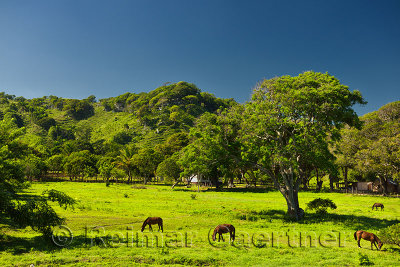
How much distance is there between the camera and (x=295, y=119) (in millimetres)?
25094

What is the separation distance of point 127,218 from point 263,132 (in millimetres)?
15739

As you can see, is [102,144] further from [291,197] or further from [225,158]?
[291,197]

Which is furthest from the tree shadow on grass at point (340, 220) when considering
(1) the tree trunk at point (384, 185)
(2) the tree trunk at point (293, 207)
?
(1) the tree trunk at point (384, 185)

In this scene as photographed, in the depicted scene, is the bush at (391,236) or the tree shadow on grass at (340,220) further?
the tree shadow on grass at (340,220)

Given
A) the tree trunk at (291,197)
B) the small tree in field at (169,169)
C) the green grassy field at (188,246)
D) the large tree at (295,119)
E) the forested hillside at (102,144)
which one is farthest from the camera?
the forested hillside at (102,144)

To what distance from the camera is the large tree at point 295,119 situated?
23125 mm

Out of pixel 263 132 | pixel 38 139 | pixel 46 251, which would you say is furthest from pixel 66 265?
pixel 38 139

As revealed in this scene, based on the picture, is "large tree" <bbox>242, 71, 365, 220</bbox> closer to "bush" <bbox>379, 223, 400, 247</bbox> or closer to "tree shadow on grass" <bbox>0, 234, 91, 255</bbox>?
"bush" <bbox>379, 223, 400, 247</bbox>

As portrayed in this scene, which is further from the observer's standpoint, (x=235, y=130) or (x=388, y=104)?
(x=388, y=104)

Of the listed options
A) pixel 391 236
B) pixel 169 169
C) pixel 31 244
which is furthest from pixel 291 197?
pixel 169 169

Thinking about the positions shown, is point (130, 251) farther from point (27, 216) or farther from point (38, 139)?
point (38, 139)

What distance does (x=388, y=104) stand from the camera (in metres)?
73.8

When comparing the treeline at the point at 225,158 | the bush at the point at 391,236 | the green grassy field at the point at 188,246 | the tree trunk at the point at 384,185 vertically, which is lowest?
the tree trunk at the point at 384,185

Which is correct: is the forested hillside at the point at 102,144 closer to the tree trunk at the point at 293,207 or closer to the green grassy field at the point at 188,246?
the tree trunk at the point at 293,207
